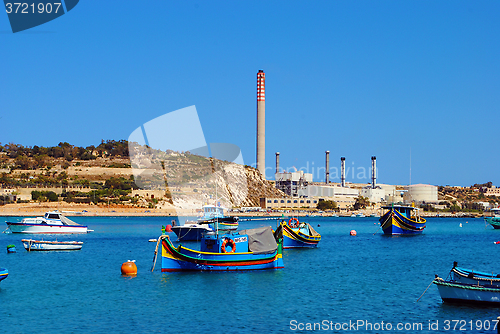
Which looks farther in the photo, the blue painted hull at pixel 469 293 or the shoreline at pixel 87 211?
the shoreline at pixel 87 211

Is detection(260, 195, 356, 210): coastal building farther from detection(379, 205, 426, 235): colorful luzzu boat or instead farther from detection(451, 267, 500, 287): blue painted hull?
detection(451, 267, 500, 287): blue painted hull

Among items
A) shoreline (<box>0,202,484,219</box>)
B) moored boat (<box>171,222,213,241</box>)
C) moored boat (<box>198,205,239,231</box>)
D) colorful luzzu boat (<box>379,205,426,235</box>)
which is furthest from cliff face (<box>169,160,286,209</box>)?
moored boat (<box>171,222,213,241</box>)

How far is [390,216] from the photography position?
3250 inches

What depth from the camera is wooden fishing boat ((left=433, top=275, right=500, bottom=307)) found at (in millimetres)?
26078

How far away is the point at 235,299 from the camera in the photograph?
30.0 m

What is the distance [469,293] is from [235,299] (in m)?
11.9

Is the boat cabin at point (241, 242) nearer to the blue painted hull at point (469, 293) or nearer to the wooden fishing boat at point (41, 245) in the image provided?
the blue painted hull at point (469, 293)

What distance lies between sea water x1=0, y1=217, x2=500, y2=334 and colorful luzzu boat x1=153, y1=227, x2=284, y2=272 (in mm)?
643

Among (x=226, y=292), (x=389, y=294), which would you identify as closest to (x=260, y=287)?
(x=226, y=292)

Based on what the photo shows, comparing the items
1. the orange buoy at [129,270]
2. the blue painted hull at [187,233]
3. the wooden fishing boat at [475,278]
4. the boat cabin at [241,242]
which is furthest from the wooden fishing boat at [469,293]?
the blue painted hull at [187,233]

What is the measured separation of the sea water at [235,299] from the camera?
80.4 ft

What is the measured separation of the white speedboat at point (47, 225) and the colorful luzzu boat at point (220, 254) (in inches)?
1608

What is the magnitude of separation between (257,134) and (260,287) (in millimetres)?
135658

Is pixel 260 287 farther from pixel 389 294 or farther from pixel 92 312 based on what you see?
pixel 92 312
